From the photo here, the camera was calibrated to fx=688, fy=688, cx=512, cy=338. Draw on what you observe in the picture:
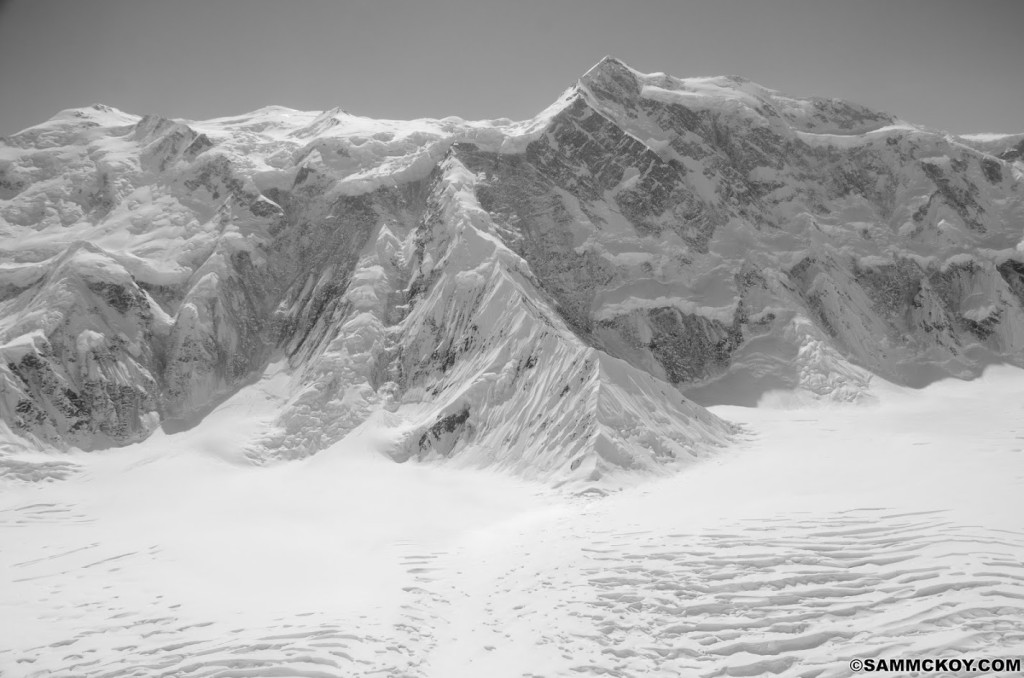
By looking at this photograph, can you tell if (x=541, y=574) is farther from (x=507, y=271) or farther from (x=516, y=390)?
(x=507, y=271)

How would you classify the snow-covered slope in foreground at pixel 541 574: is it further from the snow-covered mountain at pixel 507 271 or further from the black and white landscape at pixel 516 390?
the snow-covered mountain at pixel 507 271

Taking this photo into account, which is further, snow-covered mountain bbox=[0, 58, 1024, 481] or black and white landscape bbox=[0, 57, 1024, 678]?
snow-covered mountain bbox=[0, 58, 1024, 481]

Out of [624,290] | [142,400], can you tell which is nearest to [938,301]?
[624,290]

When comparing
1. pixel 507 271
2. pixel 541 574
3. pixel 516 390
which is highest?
pixel 507 271

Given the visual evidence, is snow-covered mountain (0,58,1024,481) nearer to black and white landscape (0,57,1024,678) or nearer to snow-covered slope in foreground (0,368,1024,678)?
black and white landscape (0,57,1024,678)

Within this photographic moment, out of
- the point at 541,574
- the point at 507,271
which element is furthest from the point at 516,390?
the point at 541,574

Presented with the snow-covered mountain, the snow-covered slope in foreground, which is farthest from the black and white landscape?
the snow-covered mountain

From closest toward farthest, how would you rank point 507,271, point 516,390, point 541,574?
point 541,574, point 516,390, point 507,271
